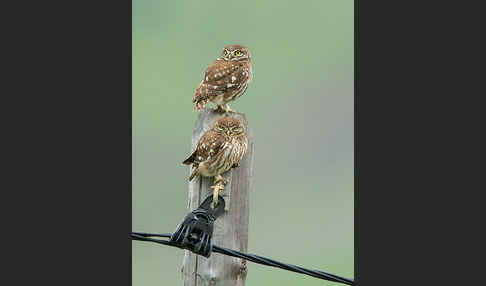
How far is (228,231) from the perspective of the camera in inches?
126

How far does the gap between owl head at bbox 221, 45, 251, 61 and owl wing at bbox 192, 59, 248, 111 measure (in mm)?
35

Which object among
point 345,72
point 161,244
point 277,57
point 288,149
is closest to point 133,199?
point 161,244

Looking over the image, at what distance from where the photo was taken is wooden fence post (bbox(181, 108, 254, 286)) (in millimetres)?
3172

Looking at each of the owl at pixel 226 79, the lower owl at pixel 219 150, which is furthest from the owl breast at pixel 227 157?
the owl at pixel 226 79

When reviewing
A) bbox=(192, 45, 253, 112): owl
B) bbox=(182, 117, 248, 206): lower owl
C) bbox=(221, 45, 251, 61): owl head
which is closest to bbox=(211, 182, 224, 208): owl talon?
bbox=(182, 117, 248, 206): lower owl

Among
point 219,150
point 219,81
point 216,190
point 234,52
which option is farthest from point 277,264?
point 234,52

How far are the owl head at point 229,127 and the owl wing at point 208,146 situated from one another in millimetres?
33

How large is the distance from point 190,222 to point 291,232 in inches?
27.1

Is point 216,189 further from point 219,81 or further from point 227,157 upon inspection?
point 219,81

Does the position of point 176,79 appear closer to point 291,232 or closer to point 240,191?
point 240,191

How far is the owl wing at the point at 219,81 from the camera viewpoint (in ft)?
11.6

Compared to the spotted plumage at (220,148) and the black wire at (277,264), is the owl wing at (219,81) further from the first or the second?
the black wire at (277,264)

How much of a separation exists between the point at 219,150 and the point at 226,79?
697 millimetres

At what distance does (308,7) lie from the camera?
3188 mm
